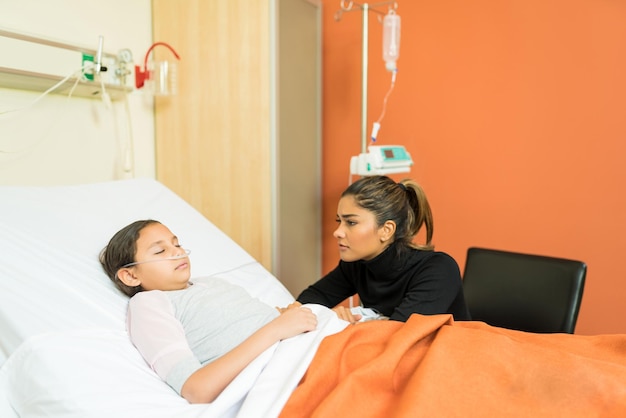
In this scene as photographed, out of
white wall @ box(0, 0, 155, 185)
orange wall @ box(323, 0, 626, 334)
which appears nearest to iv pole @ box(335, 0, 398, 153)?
orange wall @ box(323, 0, 626, 334)

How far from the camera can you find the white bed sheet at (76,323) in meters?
0.98

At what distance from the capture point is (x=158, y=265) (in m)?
1.34

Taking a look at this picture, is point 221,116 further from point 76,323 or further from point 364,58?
point 76,323

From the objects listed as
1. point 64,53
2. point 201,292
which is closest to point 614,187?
point 201,292

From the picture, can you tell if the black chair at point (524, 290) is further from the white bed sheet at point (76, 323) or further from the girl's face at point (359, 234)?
the white bed sheet at point (76, 323)

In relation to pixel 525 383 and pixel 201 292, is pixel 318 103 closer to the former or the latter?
pixel 201 292

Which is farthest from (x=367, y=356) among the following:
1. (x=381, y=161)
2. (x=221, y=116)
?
(x=221, y=116)

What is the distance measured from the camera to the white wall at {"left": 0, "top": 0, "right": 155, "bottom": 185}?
6.06 ft

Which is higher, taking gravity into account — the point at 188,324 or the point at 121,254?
the point at 121,254

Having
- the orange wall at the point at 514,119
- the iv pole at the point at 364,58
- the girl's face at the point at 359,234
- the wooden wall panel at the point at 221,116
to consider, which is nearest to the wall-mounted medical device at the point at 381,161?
the iv pole at the point at 364,58

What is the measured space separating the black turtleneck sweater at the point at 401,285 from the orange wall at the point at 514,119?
39.1 inches

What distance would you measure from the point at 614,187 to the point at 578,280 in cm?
76

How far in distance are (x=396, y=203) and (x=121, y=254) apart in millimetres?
834

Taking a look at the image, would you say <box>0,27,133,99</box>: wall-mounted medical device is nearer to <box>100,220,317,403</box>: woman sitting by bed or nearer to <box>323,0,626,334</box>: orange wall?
<box>100,220,317,403</box>: woman sitting by bed
